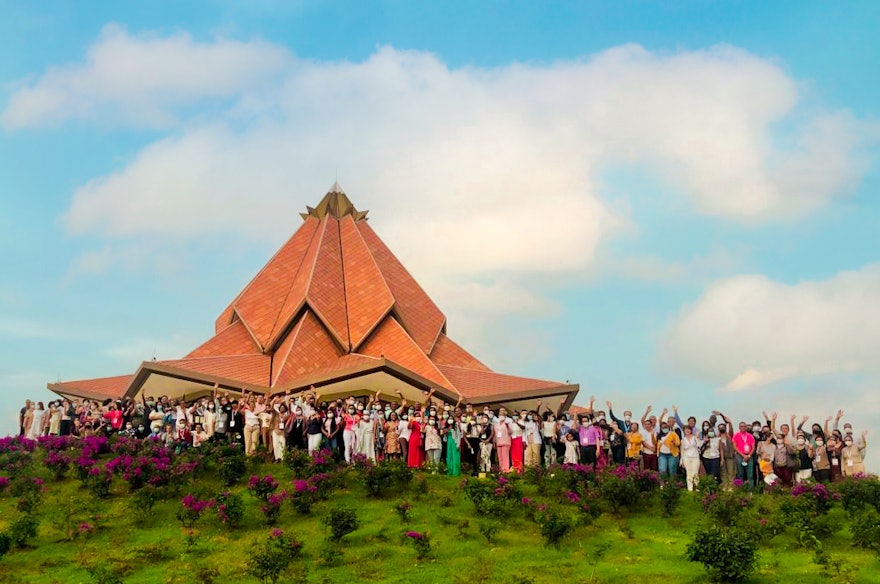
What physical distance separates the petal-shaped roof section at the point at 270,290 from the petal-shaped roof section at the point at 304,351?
4.98 feet

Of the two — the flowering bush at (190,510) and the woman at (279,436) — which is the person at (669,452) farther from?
the flowering bush at (190,510)

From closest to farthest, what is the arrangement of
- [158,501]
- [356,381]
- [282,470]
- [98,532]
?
[98,532] < [158,501] < [282,470] < [356,381]

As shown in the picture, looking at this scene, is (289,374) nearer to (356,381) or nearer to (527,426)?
(356,381)

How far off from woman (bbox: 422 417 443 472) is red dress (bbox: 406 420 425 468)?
0.16 m

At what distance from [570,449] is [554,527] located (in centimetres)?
452

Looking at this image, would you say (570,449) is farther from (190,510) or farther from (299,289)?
(299,289)

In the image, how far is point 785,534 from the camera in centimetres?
1358

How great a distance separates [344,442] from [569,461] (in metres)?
4.28

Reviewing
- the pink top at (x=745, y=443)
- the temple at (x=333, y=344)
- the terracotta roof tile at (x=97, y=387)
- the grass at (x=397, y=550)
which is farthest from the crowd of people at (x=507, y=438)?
the terracotta roof tile at (x=97, y=387)

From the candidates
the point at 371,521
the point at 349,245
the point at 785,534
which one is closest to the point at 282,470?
the point at 371,521

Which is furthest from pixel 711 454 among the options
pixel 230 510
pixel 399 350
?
pixel 399 350

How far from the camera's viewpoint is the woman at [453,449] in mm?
17375

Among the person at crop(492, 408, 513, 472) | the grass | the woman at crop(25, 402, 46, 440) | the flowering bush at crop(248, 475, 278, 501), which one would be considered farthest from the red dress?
the woman at crop(25, 402, 46, 440)

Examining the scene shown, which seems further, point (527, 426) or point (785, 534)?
point (527, 426)
